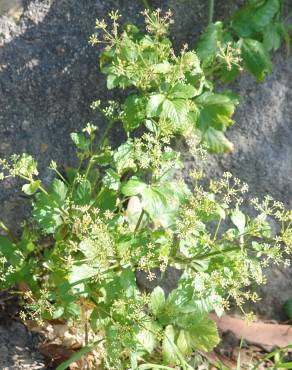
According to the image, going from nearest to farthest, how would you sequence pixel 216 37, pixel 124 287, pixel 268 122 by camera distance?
pixel 124 287 < pixel 216 37 < pixel 268 122

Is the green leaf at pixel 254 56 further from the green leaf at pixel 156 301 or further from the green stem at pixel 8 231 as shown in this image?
the green stem at pixel 8 231

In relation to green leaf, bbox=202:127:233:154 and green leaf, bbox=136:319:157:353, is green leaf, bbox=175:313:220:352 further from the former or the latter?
green leaf, bbox=202:127:233:154

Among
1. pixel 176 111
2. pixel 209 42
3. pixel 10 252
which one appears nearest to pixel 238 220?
pixel 176 111

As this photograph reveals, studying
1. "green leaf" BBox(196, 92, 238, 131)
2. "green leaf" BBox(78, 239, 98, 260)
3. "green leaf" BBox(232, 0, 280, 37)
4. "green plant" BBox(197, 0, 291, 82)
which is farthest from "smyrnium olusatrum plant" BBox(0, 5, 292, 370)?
"green leaf" BBox(232, 0, 280, 37)

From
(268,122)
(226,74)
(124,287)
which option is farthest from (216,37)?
(124,287)

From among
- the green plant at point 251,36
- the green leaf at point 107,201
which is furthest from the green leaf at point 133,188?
the green plant at point 251,36

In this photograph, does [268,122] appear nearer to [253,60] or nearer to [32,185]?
[253,60]
